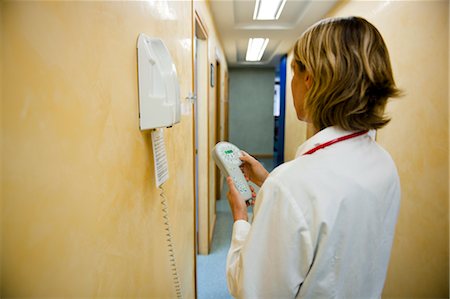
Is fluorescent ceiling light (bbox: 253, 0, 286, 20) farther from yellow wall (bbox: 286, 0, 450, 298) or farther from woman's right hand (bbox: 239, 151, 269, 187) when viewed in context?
Result: woman's right hand (bbox: 239, 151, 269, 187)

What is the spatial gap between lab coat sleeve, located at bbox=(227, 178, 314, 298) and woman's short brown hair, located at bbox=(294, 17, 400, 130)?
0.88 feet

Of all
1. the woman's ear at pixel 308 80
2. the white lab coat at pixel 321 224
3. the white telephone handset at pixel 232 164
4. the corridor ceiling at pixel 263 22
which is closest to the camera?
the white lab coat at pixel 321 224

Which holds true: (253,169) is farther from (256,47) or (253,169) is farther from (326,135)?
(256,47)

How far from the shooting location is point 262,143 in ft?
25.6

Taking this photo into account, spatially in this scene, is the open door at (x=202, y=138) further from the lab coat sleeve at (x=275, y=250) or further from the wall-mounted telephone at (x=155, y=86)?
the lab coat sleeve at (x=275, y=250)

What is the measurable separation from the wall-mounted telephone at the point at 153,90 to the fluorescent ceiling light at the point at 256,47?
3.64 metres

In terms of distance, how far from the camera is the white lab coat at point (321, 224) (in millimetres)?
641

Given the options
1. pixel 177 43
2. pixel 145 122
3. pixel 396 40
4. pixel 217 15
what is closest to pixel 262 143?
pixel 217 15

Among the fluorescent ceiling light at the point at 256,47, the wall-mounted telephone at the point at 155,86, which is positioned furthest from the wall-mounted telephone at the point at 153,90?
the fluorescent ceiling light at the point at 256,47

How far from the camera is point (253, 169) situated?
1312 mm

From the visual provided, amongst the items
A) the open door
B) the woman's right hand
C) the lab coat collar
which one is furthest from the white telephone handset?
the open door

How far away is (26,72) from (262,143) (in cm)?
754

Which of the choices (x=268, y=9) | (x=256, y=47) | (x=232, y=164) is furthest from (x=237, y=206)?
(x=256, y=47)

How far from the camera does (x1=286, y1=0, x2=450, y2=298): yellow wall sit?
1529mm
